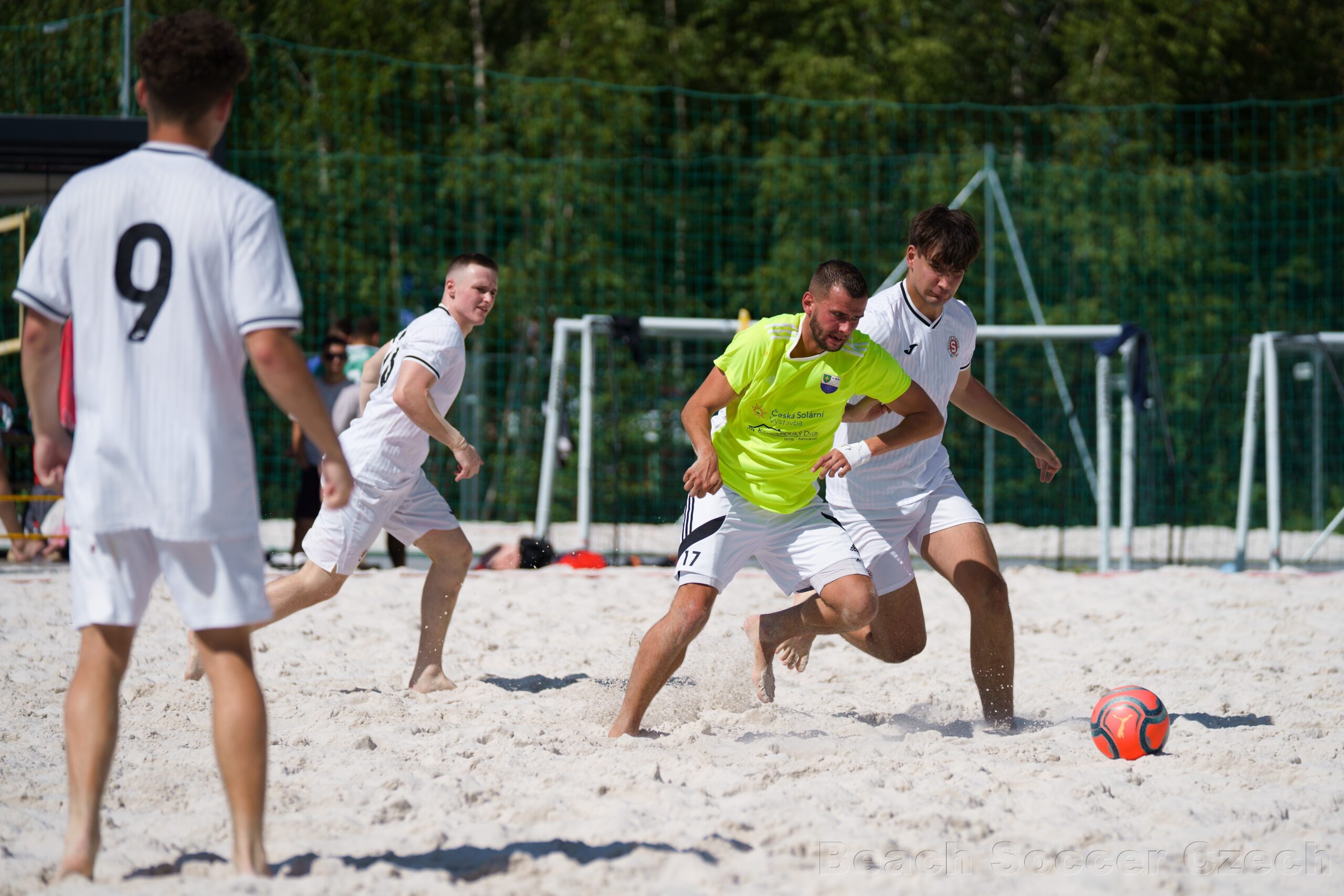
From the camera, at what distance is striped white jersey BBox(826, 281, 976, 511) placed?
434 cm

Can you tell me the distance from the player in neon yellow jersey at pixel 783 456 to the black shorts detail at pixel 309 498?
498cm

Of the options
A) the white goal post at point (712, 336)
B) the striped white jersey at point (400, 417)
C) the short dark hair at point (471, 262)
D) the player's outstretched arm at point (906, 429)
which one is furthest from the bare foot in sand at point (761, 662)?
the white goal post at point (712, 336)

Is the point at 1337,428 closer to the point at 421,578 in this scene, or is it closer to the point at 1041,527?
the point at 1041,527

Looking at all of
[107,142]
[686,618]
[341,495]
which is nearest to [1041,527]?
[107,142]

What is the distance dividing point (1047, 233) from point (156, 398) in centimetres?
1474

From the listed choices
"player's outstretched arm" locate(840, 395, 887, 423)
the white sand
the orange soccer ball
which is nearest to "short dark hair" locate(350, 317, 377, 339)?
the white sand

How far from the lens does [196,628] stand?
2459mm

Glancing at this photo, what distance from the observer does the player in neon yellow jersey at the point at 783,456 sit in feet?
12.5

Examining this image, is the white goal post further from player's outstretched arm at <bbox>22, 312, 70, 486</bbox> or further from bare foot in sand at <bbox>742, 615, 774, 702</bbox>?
player's outstretched arm at <bbox>22, 312, 70, 486</bbox>

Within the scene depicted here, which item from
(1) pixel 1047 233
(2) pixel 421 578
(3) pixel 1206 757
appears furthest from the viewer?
(1) pixel 1047 233

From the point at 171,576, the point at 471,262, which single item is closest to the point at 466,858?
the point at 171,576

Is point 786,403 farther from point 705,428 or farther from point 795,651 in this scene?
point 795,651

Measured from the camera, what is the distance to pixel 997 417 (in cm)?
452

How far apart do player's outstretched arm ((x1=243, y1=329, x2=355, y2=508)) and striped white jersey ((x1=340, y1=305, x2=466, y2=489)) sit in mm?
2009
